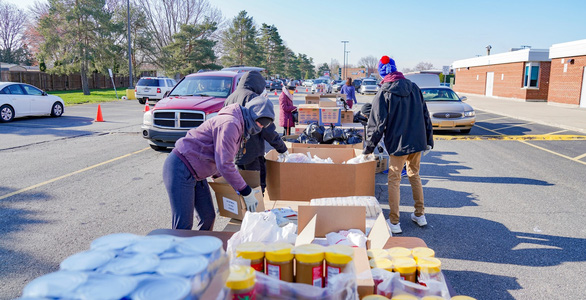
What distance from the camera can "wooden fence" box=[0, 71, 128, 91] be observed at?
35531 mm

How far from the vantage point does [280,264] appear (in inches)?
81.5

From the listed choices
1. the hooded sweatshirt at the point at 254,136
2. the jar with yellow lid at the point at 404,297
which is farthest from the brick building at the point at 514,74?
the jar with yellow lid at the point at 404,297

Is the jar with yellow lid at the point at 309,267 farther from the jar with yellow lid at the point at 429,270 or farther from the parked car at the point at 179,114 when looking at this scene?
the parked car at the point at 179,114

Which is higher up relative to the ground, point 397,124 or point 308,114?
point 397,124

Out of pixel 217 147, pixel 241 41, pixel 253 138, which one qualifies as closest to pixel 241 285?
pixel 217 147

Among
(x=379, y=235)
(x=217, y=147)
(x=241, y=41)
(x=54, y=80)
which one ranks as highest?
(x=241, y=41)

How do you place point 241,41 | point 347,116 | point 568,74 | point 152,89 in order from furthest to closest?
point 241,41, point 152,89, point 568,74, point 347,116

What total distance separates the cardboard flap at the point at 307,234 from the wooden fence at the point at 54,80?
37758 millimetres

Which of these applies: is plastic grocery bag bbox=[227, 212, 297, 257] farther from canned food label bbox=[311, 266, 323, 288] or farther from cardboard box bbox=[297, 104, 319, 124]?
cardboard box bbox=[297, 104, 319, 124]

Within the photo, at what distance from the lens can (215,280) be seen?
5.59ft

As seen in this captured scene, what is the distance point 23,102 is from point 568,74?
29.7 meters

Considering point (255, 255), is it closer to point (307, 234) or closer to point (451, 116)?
point (307, 234)

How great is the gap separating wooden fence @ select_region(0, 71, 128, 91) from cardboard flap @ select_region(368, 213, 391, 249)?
124 feet

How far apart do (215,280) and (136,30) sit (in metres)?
49.1
